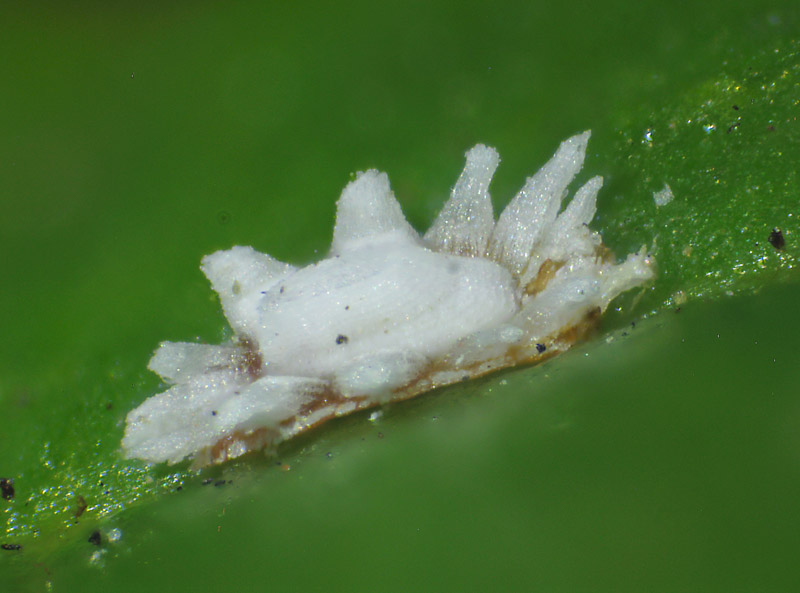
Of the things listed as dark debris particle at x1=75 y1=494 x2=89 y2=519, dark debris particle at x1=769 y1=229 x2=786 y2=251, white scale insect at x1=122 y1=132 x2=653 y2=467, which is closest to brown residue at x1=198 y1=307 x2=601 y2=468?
white scale insect at x1=122 y1=132 x2=653 y2=467

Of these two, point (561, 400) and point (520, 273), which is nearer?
point (561, 400)

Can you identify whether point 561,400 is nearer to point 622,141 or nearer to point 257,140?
point 622,141

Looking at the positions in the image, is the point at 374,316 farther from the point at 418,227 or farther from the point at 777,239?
the point at 777,239

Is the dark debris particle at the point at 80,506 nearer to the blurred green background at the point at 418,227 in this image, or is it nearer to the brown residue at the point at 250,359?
the blurred green background at the point at 418,227

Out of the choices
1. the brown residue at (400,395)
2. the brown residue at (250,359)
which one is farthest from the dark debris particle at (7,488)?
the brown residue at (250,359)

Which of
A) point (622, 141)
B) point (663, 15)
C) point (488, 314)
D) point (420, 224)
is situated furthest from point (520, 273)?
point (663, 15)

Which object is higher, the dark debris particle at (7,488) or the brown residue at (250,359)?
the brown residue at (250,359)
